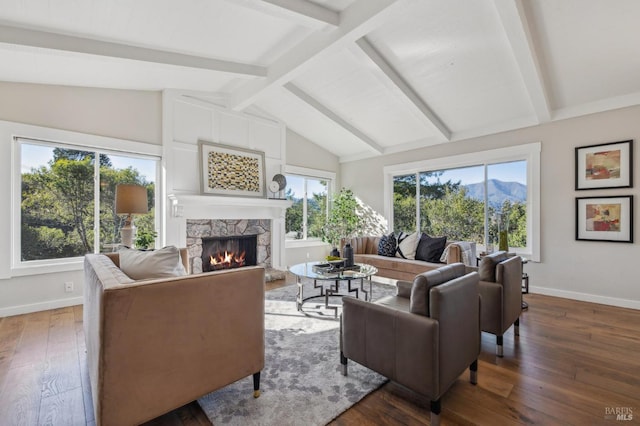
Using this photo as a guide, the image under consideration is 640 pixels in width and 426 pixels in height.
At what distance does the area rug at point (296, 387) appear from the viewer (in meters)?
1.67

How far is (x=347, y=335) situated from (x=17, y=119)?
4397 mm

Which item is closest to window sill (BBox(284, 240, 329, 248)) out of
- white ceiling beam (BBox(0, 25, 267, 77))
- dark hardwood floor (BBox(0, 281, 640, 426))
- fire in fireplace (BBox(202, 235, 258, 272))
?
fire in fireplace (BBox(202, 235, 258, 272))

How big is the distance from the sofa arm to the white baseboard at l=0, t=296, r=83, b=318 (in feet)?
12.3

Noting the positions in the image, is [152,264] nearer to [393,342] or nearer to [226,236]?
[393,342]

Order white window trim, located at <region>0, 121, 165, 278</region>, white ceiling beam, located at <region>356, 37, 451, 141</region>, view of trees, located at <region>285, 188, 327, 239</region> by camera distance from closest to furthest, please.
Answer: white window trim, located at <region>0, 121, 165, 278</region> → white ceiling beam, located at <region>356, 37, 451, 141</region> → view of trees, located at <region>285, 188, 327, 239</region>

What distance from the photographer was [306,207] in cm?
650

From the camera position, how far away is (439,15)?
9.55 feet

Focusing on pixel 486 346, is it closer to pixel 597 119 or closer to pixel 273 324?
pixel 273 324

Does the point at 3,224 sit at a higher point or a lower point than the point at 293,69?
lower

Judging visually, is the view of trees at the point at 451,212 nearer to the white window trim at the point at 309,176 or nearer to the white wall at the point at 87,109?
the white window trim at the point at 309,176

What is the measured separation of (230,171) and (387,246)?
10.1ft

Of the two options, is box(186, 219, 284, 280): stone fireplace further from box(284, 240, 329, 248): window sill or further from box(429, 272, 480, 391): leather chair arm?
box(429, 272, 480, 391): leather chair arm

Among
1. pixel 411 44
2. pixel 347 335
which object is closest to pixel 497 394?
pixel 347 335

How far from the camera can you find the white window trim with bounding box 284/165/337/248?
20.1 ft
